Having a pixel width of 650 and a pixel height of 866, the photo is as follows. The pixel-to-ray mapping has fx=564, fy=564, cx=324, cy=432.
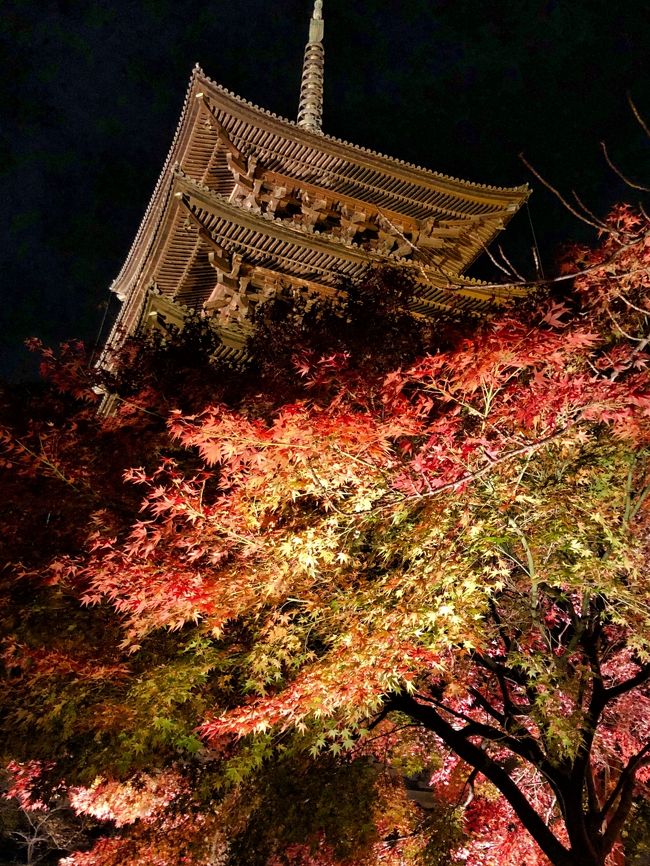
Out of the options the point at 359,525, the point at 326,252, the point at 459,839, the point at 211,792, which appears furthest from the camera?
the point at 326,252

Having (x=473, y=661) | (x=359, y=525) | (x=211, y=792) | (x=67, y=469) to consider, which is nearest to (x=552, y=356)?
(x=359, y=525)

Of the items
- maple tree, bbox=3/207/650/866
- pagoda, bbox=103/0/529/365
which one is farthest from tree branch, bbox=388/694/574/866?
pagoda, bbox=103/0/529/365

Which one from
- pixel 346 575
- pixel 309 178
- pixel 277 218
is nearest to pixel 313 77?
pixel 309 178

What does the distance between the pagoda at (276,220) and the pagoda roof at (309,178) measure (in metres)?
0.03

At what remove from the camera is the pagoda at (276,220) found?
1073 centimetres

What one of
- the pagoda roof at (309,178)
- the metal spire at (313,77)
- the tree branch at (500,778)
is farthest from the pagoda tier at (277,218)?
the tree branch at (500,778)

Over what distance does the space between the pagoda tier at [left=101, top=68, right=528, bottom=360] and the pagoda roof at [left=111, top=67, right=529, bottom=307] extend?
0.02 meters

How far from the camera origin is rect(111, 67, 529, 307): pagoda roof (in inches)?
455

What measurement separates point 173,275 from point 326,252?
349 cm

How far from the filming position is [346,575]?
18.1 feet

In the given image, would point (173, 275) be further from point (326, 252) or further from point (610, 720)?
point (610, 720)

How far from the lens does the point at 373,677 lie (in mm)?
4301

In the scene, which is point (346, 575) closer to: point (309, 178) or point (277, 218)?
point (277, 218)

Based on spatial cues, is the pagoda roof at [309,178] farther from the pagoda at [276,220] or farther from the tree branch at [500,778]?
the tree branch at [500,778]
